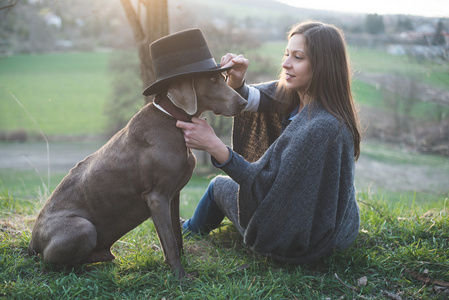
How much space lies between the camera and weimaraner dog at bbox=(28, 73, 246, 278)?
2.78 m

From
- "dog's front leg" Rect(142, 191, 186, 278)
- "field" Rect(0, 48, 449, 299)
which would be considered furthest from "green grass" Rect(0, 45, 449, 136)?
"dog's front leg" Rect(142, 191, 186, 278)

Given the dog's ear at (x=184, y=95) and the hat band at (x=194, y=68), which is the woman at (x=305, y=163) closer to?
the dog's ear at (x=184, y=95)

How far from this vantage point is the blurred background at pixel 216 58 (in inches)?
271

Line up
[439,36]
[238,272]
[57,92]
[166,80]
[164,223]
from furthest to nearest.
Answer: [57,92] → [439,36] → [238,272] → [164,223] → [166,80]

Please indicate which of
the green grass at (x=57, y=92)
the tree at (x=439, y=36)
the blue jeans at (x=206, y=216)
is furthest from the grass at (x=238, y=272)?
the green grass at (x=57, y=92)

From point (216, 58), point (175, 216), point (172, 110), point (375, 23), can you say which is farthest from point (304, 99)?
point (216, 58)

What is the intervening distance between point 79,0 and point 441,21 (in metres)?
11.7

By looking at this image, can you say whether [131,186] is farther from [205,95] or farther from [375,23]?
[375,23]

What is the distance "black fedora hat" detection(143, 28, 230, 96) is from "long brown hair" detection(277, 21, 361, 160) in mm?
744

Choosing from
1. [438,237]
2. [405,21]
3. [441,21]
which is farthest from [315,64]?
[405,21]

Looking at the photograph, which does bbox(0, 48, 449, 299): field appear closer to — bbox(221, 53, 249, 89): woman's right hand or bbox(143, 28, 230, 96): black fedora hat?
bbox(221, 53, 249, 89): woman's right hand

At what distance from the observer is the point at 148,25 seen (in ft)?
14.3

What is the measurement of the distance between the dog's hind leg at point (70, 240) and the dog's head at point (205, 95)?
44.8 inches

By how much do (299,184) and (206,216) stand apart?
1251mm
